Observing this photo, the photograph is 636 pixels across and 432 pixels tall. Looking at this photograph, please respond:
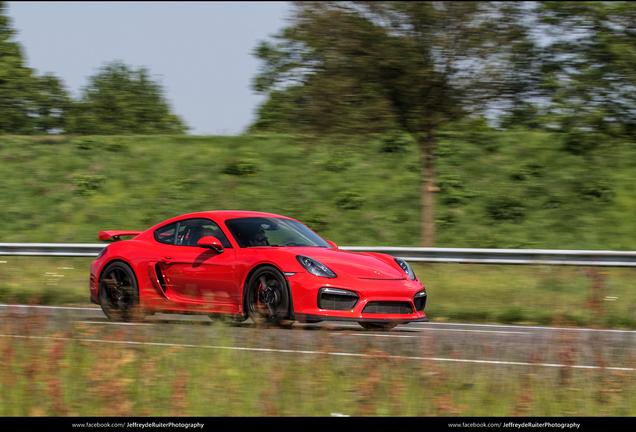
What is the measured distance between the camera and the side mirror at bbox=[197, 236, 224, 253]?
28.2 ft

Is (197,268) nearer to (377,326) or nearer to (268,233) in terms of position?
(268,233)

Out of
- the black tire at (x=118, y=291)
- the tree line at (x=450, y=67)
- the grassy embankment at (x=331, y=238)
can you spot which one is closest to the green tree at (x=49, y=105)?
the grassy embankment at (x=331, y=238)

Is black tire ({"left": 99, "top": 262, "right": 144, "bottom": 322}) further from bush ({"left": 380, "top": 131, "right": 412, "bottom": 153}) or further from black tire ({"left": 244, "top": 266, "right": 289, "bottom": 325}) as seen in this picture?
bush ({"left": 380, "top": 131, "right": 412, "bottom": 153})

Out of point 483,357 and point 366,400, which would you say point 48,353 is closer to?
point 366,400

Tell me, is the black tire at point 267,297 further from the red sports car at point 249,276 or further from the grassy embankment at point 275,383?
the grassy embankment at point 275,383

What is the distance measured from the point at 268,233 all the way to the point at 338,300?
4.95 ft

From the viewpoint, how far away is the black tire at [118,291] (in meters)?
9.27

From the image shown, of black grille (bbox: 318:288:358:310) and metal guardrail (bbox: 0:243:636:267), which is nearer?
black grille (bbox: 318:288:358:310)

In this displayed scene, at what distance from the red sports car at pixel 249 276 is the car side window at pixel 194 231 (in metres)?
0.01

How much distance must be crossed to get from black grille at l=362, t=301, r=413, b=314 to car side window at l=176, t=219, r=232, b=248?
6.68 ft

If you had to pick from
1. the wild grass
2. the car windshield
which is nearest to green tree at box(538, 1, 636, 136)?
the wild grass

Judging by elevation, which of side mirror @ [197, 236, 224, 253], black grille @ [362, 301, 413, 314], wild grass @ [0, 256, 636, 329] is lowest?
wild grass @ [0, 256, 636, 329]

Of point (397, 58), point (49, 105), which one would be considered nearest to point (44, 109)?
point (49, 105)

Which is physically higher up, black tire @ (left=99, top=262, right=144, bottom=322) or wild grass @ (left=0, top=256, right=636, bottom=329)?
black tire @ (left=99, top=262, right=144, bottom=322)
